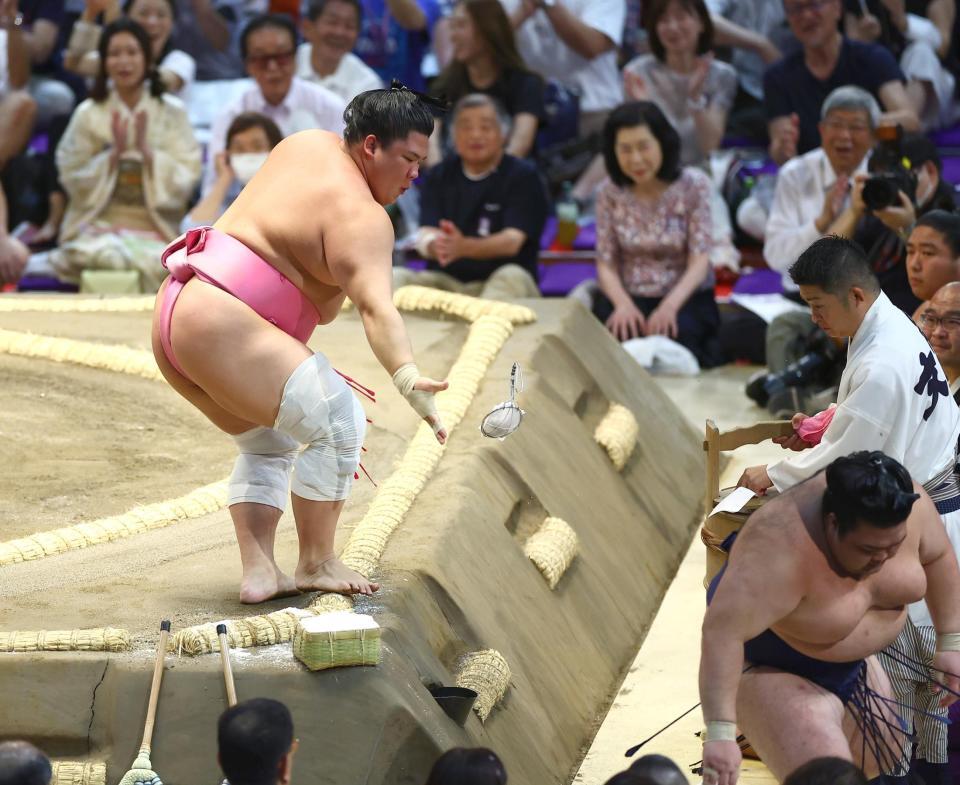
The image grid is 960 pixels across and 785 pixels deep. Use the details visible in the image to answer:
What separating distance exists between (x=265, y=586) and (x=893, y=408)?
1186 mm

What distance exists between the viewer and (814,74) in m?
6.40

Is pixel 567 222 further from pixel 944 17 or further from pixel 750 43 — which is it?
pixel 944 17

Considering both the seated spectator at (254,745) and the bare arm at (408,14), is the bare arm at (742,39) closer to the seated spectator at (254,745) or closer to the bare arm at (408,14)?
the bare arm at (408,14)

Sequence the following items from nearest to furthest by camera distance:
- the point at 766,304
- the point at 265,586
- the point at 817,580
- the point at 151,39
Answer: the point at 817,580, the point at 265,586, the point at 766,304, the point at 151,39

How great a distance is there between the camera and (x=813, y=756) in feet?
8.43

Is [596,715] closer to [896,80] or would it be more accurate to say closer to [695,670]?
[695,670]

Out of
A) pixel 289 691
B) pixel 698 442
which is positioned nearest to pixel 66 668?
pixel 289 691

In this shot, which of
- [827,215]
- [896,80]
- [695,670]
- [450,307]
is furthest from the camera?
[896,80]

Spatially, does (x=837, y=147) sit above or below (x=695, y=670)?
above

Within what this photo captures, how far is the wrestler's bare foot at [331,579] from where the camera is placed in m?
2.95

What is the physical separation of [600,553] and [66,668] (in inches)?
68.9

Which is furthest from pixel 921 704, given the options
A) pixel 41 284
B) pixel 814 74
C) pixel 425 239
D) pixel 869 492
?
pixel 41 284

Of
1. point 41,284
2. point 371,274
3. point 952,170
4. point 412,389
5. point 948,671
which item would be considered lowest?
point 41,284

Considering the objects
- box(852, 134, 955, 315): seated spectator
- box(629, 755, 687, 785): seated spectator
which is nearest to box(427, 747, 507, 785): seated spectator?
box(629, 755, 687, 785): seated spectator
